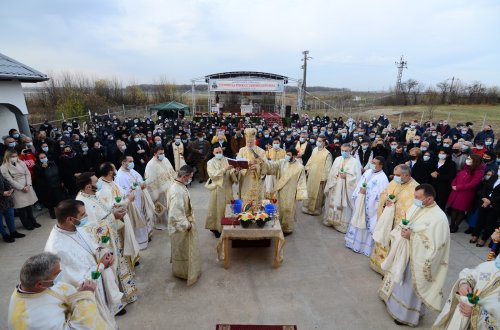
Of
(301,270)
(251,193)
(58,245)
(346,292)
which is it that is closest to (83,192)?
(58,245)

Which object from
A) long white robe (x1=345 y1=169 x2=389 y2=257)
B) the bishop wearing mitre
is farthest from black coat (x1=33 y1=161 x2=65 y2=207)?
long white robe (x1=345 y1=169 x2=389 y2=257)

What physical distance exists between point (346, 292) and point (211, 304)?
99.6 inches

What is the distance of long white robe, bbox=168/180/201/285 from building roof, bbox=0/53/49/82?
8.49m

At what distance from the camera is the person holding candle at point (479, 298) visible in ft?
10.1

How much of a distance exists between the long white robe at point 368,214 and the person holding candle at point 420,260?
65.5 inches

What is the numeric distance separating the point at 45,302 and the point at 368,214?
6020 millimetres

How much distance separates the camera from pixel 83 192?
176 inches

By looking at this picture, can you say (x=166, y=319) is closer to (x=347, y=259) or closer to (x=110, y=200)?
(x=110, y=200)

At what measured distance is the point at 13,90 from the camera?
1049 cm

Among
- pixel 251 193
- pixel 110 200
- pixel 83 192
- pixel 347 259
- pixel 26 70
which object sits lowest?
pixel 347 259

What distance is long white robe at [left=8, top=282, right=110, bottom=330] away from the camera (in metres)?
2.36

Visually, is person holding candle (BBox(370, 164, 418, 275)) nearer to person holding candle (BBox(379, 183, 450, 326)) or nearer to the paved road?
person holding candle (BBox(379, 183, 450, 326))

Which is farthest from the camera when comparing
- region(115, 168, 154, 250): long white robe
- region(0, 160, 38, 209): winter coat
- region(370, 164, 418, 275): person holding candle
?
region(0, 160, 38, 209): winter coat

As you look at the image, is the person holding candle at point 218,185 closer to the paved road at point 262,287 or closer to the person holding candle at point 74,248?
the paved road at point 262,287
